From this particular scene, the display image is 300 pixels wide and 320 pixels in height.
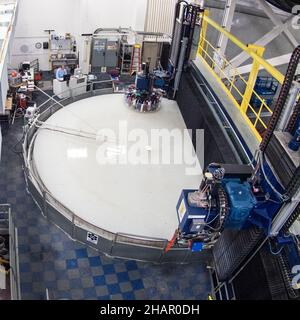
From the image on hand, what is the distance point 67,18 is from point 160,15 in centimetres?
463

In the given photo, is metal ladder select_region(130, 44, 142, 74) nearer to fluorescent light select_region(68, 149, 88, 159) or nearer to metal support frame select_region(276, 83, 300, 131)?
fluorescent light select_region(68, 149, 88, 159)

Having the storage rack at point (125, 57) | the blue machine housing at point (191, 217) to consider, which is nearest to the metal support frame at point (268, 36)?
the storage rack at point (125, 57)

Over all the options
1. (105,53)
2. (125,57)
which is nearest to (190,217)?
(125,57)

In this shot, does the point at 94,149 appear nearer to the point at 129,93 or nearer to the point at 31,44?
the point at 129,93

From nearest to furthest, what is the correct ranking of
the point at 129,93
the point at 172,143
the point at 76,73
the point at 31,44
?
the point at 172,143 → the point at 129,93 → the point at 76,73 → the point at 31,44

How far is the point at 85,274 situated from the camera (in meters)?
8.89

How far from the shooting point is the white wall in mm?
16656

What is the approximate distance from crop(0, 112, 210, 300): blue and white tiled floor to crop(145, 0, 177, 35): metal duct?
1244 centimetres

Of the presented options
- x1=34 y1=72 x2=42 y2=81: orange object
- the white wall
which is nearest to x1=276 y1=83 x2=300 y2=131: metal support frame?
x1=34 y1=72 x2=42 y2=81: orange object

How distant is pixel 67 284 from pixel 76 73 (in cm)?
1016

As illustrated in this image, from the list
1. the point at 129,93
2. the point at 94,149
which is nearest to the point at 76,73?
the point at 129,93

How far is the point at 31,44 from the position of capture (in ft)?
56.6

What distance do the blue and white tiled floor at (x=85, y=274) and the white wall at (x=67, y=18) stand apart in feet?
33.4

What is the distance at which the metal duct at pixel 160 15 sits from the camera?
59.6ft
